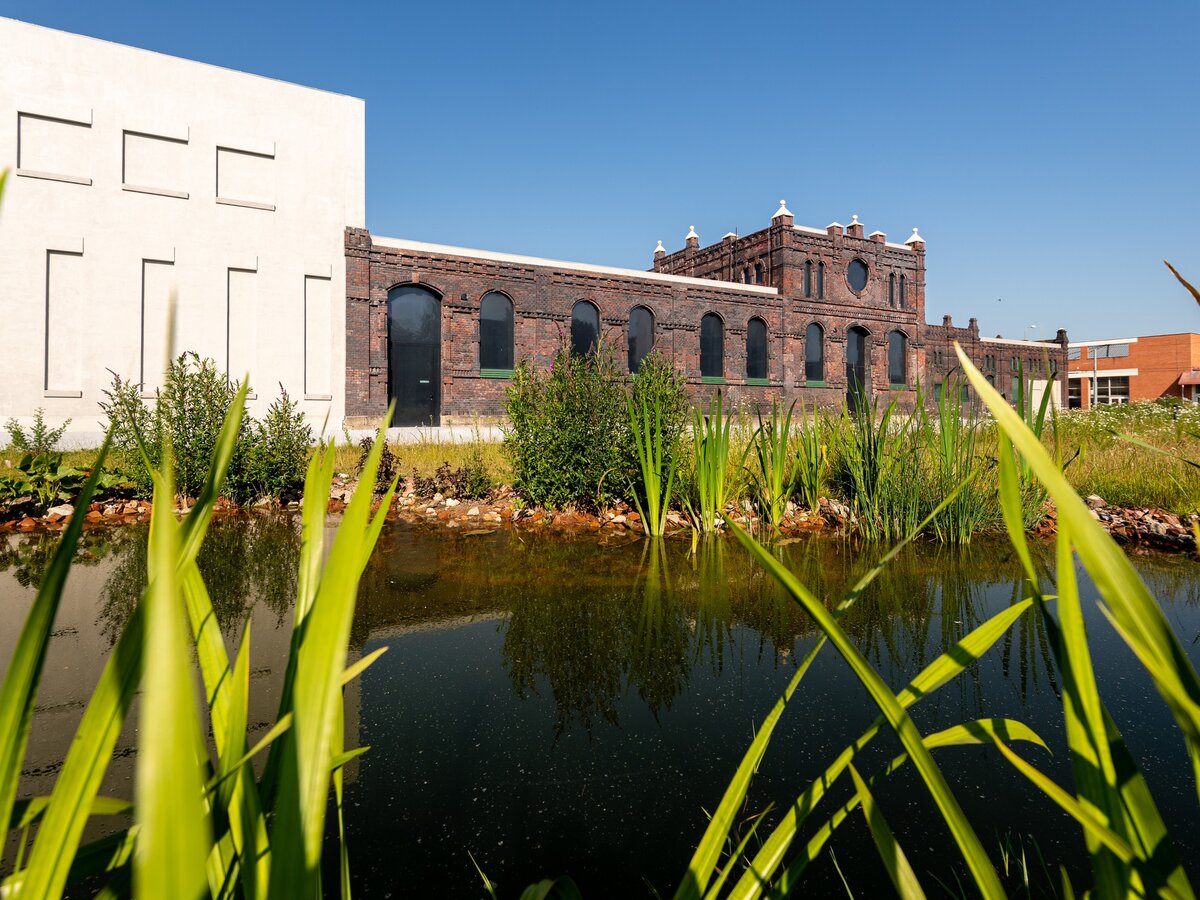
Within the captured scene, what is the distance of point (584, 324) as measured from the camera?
18.4 metres

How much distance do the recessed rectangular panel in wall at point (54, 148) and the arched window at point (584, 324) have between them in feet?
35.6

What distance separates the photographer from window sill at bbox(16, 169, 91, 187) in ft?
38.6

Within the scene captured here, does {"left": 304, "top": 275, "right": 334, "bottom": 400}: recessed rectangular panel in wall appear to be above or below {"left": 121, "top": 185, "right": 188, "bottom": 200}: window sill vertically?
below

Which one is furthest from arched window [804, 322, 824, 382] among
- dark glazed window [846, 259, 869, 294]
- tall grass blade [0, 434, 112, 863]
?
tall grass blade [0, 434, 112, 863]

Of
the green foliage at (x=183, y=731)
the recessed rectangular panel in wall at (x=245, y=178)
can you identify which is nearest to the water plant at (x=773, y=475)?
the green foliage at (x=183, y=731)

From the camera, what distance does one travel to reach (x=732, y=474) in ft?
17.5

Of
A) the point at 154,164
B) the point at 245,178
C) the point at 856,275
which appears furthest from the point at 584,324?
the point at 856,275

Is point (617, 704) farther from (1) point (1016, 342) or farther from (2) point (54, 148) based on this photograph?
(1) point (1016, 342)

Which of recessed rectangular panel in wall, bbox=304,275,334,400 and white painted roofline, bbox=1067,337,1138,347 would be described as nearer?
recessed rectangular panel in wall, bbox=304,275,334,400

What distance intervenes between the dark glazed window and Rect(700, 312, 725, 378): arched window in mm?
6057

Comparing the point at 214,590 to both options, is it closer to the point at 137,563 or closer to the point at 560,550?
the point at 137,563

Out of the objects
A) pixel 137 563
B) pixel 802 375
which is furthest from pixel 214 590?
pixel 802 375

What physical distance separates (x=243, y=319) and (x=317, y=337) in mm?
1458

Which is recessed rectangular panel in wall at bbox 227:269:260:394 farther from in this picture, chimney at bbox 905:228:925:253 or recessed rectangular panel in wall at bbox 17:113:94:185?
chimney at bbox 905:228:925:253
